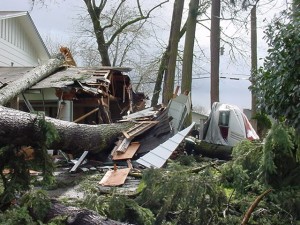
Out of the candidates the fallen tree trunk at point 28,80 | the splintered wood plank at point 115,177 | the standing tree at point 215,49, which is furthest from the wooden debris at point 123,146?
the standing tree at point 215,49

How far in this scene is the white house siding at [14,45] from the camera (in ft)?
54.6

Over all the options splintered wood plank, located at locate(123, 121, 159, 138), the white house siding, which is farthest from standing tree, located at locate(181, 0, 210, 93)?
the white house siding

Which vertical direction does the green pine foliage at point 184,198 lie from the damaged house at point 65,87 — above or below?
below

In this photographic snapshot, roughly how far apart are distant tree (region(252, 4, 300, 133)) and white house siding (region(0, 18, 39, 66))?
1427 cm

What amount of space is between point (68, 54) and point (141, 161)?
884 cm

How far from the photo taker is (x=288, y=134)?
16.8ft

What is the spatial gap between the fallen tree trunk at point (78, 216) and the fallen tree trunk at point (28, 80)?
5987 mm

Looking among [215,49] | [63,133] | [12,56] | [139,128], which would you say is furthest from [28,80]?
[215,49]

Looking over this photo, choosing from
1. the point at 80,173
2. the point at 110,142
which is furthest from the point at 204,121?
the point at 80,173

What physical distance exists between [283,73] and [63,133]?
4604 mm

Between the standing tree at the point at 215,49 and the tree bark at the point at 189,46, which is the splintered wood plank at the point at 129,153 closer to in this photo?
the tree bark at the point at 189,46

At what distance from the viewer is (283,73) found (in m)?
3.64

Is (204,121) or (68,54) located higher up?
(68,54)

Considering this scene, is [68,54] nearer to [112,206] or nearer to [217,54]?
[217,54]
